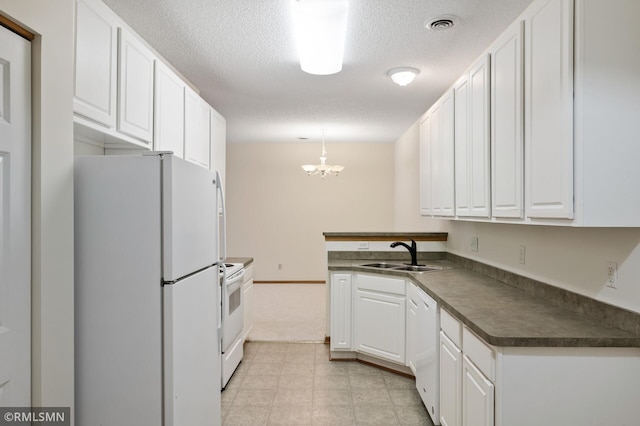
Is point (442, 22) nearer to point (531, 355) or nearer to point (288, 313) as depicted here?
point (531, 355)

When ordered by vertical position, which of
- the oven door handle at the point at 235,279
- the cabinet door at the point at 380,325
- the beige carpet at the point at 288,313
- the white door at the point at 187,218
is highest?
the white door at the point at 187,218

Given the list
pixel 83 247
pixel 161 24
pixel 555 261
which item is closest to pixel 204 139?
pixel 161 24

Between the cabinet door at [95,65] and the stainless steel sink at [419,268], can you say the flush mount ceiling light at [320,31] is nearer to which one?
the cabinet door at [95,65]

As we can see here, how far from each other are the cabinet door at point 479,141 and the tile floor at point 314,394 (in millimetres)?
1479

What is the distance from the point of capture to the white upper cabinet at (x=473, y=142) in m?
2.33

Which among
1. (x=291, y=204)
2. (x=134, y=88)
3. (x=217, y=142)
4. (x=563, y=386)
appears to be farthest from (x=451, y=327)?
(x=291, y=204)

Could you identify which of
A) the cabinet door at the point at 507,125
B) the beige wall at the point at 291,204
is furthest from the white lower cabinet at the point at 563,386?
the beige wall at the point at 291,204

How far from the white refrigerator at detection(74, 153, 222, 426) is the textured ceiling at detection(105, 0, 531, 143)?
1305 millimetres

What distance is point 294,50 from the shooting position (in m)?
3.05

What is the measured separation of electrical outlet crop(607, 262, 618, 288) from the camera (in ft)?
5.48

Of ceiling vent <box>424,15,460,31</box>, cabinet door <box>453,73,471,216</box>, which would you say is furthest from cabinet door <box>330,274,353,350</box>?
ceiling vent <box>424,15,460,31</box>

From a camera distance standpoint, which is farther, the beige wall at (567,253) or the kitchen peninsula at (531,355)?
the beige wall at (567,253)

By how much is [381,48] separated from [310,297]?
13.9 ft

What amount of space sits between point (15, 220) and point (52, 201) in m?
0.15
